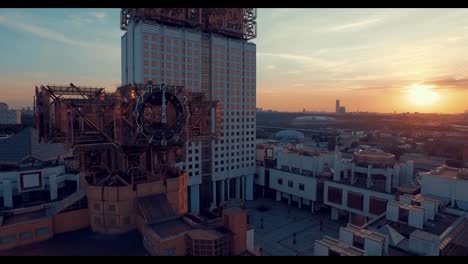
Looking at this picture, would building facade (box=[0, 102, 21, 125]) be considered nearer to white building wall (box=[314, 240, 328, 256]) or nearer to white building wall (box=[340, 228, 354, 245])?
white building wall (box=[340, 228, 354, 245])

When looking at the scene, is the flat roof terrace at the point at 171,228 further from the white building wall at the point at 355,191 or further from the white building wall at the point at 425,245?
the white building wall at the point at 355,191

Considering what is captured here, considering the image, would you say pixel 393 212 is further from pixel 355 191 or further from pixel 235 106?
pixel 235 106

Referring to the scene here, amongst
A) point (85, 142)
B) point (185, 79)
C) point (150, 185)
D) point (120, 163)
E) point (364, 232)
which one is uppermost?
point (185, 79)

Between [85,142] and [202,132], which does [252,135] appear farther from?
[85,142]

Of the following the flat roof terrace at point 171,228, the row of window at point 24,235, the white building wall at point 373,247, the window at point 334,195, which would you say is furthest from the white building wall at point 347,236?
the window at point 334,195

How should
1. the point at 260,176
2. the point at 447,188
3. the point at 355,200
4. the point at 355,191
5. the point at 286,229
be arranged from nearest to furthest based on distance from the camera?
1. the point at 447,188
2. the point at 355,191
3. the point at 355,200
4. the point at 286,229
5. the point at 260,176

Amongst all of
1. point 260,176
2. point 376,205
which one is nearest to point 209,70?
point 260,176

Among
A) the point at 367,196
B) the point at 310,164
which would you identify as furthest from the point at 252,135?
the point at 367,196

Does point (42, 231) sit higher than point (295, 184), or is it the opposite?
point (42, 231)
